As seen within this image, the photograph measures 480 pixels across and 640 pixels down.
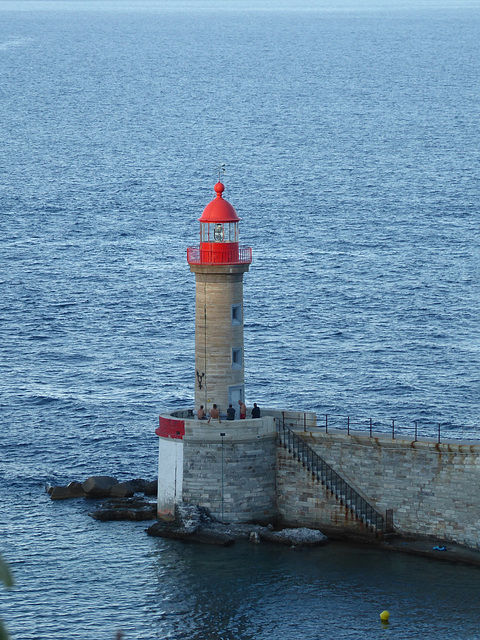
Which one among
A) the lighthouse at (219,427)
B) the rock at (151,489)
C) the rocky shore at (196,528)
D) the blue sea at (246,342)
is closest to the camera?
the blue sea at (246,342)

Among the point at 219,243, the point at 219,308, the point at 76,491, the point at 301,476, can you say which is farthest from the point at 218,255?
the point at 76,491

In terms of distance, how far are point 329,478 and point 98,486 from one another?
976 centimetres

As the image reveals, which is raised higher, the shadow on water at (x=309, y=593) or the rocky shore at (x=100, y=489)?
the rocky shore at (x=100, y=489)

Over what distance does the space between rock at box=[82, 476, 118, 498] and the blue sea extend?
1343 mm

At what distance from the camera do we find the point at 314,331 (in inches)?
3612

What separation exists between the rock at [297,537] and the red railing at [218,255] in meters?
10.0

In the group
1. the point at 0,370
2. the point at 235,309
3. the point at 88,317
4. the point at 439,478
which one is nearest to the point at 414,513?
the point at 439,478

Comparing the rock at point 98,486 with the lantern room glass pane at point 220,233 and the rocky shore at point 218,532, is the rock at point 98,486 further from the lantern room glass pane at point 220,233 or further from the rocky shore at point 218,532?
the lantern room glass pane at point 220,233

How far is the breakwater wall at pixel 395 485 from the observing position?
54375 mm

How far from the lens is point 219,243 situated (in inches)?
2282

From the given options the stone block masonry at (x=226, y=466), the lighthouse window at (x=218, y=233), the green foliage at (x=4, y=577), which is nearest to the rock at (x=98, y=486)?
the stone block masonry at (x=226, y=466)

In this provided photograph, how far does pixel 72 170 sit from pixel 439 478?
115 m

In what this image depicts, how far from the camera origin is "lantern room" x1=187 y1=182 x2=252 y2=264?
2280 inches

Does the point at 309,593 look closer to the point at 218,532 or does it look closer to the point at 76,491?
the point at 218,532
